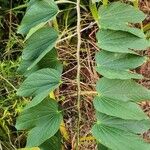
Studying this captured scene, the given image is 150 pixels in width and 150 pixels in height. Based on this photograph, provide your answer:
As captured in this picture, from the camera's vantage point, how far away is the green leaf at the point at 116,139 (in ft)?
2.23

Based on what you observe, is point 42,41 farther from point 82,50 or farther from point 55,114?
point 82,50

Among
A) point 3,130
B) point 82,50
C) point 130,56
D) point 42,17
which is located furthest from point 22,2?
point 130,56

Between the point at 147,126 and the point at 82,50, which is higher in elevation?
the point at 147,126

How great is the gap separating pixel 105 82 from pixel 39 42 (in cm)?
15

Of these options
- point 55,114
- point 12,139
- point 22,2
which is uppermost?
point 55,114

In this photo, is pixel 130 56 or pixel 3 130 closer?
pixel 130 56

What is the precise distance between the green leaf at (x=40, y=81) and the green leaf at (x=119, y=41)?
0.32 feet

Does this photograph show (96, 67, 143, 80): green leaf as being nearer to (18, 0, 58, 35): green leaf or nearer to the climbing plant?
the climbing plant

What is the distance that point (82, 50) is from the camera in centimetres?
144

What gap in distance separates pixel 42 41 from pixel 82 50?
67 centimetres

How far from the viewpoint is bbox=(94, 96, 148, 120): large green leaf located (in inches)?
27.4

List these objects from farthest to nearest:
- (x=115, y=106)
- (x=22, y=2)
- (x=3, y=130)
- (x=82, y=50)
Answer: (x=22, y=2), (x=82, y=50), (x=3, y=130), (x=115, y=106)

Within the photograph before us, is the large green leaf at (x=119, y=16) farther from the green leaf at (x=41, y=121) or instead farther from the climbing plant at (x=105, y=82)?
the green leaf at (x=41, y=121)

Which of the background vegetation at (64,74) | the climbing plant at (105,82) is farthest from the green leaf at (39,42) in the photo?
the background vegetation at (64,74)
